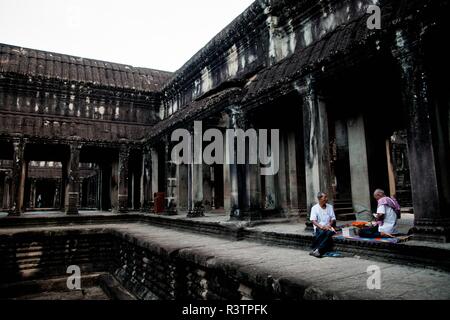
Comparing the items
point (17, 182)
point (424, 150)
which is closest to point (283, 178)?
point (424, 150)

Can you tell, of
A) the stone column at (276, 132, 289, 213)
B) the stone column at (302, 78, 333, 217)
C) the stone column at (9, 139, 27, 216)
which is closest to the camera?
the stone column at (302, 78, 333, 217)

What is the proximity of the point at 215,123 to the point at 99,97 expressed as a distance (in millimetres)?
7100

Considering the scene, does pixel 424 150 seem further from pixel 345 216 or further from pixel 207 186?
pixel 207 186

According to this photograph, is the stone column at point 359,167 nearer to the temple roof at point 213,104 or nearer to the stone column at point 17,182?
the temple roof at point 213,104

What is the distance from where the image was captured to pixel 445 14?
399cm

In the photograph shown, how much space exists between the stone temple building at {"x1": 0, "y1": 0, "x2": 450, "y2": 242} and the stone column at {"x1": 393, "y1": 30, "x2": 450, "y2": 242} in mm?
14

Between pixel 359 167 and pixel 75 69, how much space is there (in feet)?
44.1

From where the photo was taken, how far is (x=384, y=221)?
4.84 meters

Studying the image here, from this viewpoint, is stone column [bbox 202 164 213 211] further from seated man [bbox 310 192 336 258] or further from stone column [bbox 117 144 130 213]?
seated man [bbox 310 192 336 258]

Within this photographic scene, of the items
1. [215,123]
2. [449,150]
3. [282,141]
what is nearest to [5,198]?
[215,123]

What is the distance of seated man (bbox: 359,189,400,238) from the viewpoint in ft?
15.3

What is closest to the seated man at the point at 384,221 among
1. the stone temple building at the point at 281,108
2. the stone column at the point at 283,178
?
the stone temple building at the point at 281,108

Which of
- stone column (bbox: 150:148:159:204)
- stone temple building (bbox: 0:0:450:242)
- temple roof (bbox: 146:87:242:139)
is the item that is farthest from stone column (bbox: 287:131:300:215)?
stone column (bbox: 150:148:159:204)
